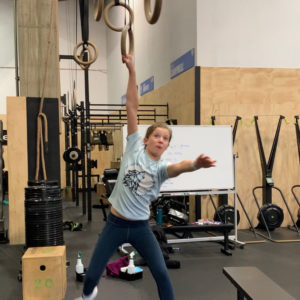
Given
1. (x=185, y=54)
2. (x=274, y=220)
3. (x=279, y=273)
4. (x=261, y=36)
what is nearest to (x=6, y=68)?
(x=185, y=54)

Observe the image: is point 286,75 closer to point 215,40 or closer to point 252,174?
point 215,40

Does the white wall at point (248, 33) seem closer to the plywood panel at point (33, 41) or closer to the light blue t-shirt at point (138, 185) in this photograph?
the plywood panel at point (33, 41)

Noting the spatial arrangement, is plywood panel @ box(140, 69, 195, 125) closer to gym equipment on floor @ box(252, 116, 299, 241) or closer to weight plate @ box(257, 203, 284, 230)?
gym equipment on floor @ box(252, 116, 299, 241)

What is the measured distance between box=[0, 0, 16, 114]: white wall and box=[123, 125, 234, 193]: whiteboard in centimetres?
925

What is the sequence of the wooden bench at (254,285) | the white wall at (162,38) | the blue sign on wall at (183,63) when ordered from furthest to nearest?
the white wall at (162,38) < the blue sign on wall at (183,63) < the wooden bench at (254,285)

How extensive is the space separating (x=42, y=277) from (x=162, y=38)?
5.26 m

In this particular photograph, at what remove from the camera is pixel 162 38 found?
683cm

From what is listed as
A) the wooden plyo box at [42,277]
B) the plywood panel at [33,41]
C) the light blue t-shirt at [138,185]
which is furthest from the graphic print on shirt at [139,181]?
the plywood panel at [33,41]

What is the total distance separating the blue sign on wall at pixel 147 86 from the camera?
7.70 meters

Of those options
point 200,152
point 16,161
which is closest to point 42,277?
point 16,161

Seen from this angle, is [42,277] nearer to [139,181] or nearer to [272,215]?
[139,181]

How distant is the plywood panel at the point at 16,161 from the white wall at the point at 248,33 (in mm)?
2552

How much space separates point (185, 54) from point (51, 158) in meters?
2.66

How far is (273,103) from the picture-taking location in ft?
17.3
